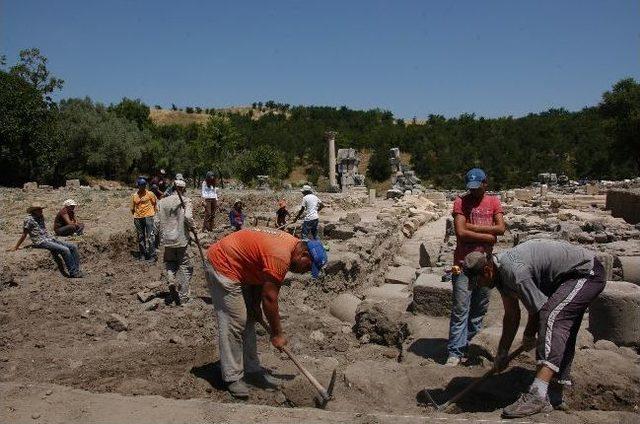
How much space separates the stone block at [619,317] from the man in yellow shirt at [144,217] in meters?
7.44

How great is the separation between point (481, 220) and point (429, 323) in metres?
1.72

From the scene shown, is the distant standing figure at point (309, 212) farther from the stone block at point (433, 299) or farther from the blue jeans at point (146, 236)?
the stone block at point (433, 299)

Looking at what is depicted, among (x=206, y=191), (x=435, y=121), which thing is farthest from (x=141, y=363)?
(x=435, y=121)

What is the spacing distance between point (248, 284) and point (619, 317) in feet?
11.5

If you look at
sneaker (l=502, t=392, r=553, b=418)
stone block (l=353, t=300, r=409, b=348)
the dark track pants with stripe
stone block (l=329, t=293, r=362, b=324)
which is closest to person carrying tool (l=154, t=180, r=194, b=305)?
stone block (l=329, t=293, r=362, b=324)

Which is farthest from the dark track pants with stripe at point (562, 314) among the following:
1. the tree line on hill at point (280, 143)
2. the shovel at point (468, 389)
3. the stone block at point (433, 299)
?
the tree line on hill at point (280, 143)

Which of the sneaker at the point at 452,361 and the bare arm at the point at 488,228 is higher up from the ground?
the bare arm at the point at 488,228

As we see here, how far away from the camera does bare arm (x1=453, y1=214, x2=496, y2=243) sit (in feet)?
16.2

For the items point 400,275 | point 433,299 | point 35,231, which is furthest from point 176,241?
point 400,275

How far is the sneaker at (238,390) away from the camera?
455cm

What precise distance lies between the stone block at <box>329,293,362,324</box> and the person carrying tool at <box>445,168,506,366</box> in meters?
1.94

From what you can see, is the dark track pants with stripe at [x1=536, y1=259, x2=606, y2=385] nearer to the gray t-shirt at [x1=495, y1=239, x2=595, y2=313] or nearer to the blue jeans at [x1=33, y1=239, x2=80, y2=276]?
the gray t-shirt at [x1=495, y1=239, x2=595, y2=313]

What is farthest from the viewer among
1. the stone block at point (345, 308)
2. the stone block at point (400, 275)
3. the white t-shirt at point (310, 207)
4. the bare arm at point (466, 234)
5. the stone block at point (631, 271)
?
the white t-shirt at point (310, 207)

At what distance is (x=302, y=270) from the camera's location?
4.36 meters
